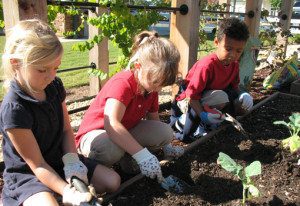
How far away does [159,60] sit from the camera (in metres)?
1.92

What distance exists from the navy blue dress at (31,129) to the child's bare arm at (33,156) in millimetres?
34

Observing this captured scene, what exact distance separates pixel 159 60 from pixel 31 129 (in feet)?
2.46

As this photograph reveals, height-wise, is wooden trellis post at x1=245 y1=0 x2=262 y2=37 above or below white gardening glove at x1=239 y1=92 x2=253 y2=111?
above

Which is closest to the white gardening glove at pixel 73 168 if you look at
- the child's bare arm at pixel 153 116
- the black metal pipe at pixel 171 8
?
the child's bare arm at pixel 153 116

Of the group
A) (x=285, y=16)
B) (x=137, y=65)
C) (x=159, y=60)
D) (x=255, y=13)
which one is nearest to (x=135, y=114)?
(x=137, y=65)

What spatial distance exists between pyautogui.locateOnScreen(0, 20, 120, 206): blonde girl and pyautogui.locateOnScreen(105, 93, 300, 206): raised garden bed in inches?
15.1

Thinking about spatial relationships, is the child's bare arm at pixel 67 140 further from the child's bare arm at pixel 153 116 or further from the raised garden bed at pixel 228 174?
the child's bare arm at pixel 153 116

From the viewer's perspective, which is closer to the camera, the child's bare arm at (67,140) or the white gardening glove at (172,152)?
the child's bare arm at (67,140)

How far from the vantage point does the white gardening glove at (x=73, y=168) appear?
5.55ft

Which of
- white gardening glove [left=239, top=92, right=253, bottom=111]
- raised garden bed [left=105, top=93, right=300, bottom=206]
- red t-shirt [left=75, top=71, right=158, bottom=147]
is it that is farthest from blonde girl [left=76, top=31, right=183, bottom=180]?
white gardening glove [left=239, top=92, right=253, bottom=111]

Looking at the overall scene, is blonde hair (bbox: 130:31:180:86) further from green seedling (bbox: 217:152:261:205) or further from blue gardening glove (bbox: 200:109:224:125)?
blue gardening glove (bbox: 200:109:224:125)

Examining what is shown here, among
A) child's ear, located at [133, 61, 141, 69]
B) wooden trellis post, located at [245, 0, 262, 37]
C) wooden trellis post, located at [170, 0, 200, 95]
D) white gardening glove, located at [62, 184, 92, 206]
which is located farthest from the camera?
wooden trellis post, located at [245, 0, 262, 37]

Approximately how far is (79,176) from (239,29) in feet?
6.23

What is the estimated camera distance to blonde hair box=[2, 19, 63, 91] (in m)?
1.51
